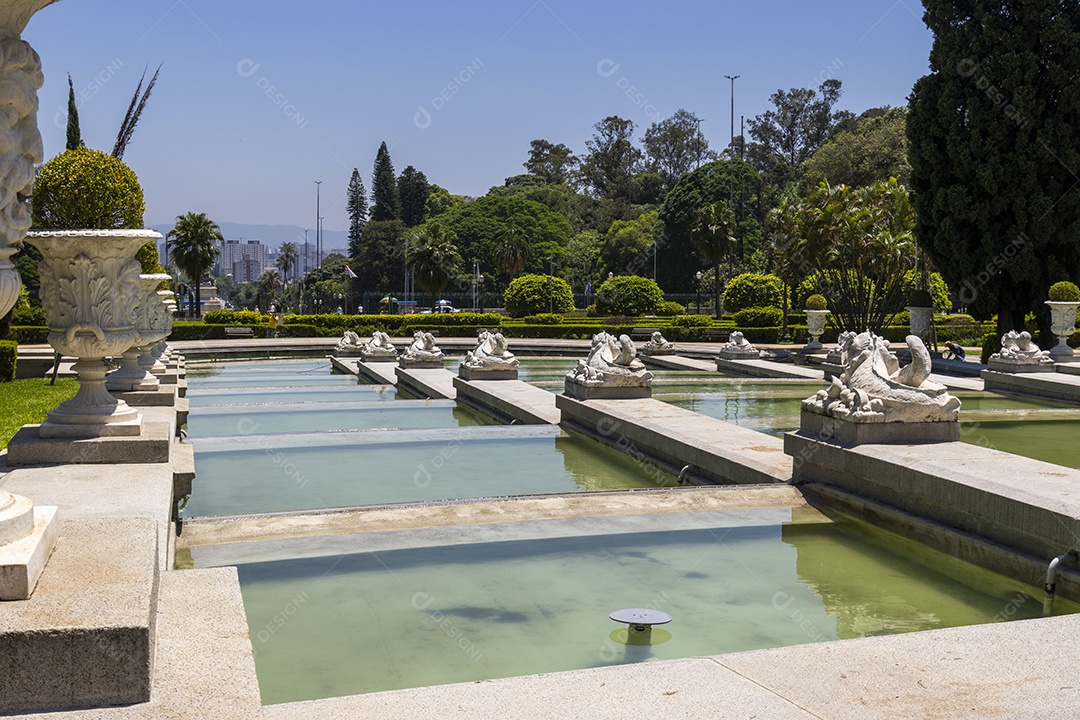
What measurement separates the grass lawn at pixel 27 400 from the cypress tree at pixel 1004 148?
1851 centimetres

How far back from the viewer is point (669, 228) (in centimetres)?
6197

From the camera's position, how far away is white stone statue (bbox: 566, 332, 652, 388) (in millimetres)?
11492

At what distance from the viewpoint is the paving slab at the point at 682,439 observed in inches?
329

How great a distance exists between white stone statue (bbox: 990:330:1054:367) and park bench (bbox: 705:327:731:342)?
14740mm

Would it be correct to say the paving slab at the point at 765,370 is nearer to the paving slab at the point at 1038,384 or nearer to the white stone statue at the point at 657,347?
the white stone statue at the point at 657,347

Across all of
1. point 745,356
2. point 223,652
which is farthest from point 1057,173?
point 223,652

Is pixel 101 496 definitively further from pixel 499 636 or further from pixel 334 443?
pixel 334 443

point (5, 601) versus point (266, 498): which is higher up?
point (5, 601)

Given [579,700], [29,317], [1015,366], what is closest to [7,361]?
[29,317]

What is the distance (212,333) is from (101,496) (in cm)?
2811

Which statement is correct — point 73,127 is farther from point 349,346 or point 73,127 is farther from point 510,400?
point 510,400

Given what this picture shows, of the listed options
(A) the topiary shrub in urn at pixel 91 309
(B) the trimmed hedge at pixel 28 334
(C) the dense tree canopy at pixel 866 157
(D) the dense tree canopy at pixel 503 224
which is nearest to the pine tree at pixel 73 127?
(B) the trimmed hedge at pixel 28 334

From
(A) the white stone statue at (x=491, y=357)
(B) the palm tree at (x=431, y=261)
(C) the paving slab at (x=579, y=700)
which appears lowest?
(C) the paving slab at (x=579, y=700)

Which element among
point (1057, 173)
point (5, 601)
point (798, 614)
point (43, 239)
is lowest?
point (798, 614)
